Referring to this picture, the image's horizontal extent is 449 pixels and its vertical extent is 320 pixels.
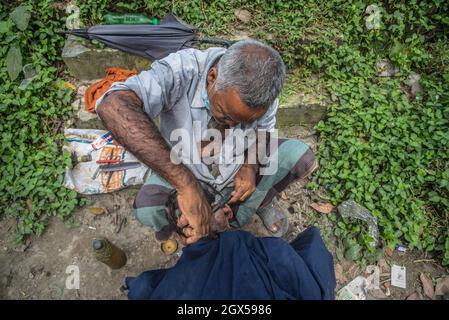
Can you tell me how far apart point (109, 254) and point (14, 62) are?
237 cm

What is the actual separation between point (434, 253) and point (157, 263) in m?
2.68

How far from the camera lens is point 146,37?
3.00 meters

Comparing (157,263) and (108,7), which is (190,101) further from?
(108,7)

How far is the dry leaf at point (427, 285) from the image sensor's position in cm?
263

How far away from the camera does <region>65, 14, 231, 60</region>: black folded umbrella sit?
9.82 ft

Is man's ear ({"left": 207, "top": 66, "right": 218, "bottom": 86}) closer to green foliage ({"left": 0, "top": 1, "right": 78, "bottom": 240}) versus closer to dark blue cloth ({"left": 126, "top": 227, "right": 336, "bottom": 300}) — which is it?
dark blue cloth ({"left": 126, "top": 227, "right": 336, "bottom": 300})

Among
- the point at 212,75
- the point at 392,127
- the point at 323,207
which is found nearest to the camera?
the point at 212,75

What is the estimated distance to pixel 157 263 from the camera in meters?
2.70

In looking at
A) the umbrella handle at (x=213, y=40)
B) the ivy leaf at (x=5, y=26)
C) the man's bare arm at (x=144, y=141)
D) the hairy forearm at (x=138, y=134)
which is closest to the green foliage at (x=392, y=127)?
the umbrella handle at (x=213, y=40)

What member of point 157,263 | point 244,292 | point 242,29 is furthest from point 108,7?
point 244,292

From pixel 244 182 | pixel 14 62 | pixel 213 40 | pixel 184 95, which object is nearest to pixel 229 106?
pixel 184 95

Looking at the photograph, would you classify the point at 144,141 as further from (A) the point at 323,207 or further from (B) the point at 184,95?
(A) the point at 323,207

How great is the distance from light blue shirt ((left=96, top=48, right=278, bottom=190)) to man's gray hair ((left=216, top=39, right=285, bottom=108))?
1.12ft

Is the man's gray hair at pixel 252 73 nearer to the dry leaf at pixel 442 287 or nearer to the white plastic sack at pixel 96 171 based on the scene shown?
the white plastic sack at pixel 96 171
